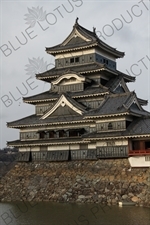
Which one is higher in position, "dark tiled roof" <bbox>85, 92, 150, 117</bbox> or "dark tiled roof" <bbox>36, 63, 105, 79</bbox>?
"dark tiled roof" <bbox>36, 63, 105, 79</bbox>

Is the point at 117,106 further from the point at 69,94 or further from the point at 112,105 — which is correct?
the point at 69,94

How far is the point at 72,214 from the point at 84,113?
29.1 ft

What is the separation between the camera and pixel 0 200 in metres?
29.4

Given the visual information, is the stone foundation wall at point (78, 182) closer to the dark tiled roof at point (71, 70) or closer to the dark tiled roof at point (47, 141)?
the dark tiled roof at point (47, 141)

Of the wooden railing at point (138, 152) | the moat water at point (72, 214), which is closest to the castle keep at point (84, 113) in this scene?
the wooden railing at point (138, 152)

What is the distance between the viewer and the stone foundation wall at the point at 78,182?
80.1 ft

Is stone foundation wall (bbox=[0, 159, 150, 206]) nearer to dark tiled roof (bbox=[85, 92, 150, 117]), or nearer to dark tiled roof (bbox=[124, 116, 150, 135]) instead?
dark tiled roof (bbox=[124, 116, 150, 135])

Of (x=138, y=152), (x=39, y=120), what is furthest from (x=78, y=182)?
(x=39, y=120)

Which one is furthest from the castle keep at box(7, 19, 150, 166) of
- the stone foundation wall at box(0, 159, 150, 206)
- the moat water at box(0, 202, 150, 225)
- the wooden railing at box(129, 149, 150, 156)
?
the moat water at box(0, 202, 150, 225)

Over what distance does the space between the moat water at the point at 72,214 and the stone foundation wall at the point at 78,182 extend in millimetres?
1144

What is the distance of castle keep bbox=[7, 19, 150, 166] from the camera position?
2641cm

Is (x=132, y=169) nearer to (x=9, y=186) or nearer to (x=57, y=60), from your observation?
(x=9, y=186)

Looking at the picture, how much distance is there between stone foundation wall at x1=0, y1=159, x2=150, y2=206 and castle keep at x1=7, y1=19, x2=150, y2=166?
0.69 metres

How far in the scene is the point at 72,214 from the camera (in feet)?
68.5
